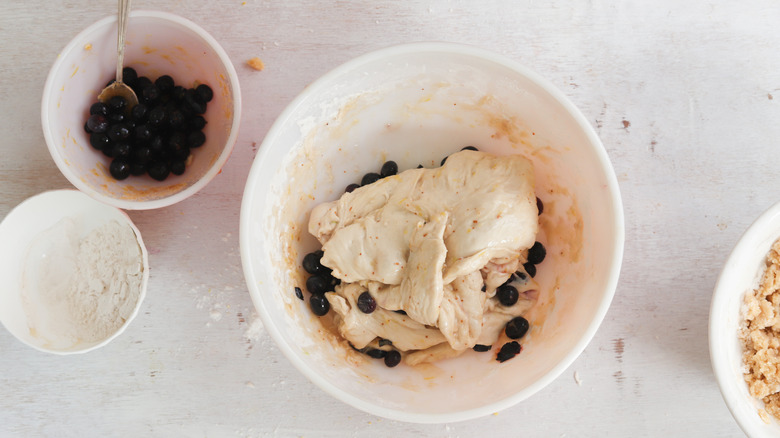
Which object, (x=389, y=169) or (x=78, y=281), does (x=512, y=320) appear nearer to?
(x=389, y=169)

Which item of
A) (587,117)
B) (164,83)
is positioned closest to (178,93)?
(164,83)

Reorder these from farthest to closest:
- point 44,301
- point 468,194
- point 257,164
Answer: point 44,301 < point 468,194 < point 257,164

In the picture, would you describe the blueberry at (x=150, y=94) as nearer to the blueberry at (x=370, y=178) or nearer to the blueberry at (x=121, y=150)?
the blueberry at (x=121, y=150)

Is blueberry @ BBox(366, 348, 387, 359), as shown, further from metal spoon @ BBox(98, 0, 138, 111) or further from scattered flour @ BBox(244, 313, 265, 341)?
metal spoon @ BBox(98, 0, 138, 111)

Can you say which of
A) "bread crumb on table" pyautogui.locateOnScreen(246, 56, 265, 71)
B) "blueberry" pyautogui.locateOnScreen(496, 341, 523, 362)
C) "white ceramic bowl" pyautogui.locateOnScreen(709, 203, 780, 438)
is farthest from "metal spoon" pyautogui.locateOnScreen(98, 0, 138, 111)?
"white ceramic bowl" pyautogui.locateOnScreen(709, 203, 780, 438)

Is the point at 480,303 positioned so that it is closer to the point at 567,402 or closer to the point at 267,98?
the point at 567,402

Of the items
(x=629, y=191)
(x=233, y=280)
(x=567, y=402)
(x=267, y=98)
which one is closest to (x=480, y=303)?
(x=567, y=402)
